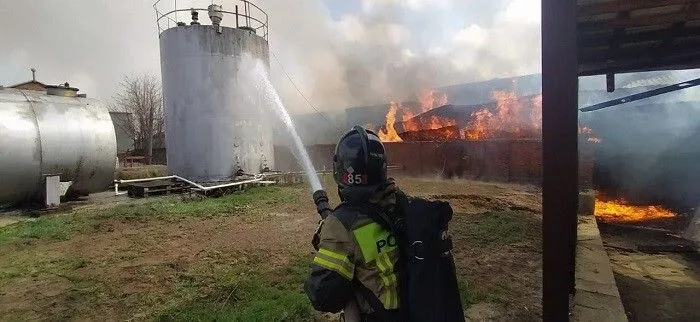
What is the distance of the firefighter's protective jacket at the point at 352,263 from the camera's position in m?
1.92

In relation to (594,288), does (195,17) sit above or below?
above

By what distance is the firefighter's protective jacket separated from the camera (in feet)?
6.31

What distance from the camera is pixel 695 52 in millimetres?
6648

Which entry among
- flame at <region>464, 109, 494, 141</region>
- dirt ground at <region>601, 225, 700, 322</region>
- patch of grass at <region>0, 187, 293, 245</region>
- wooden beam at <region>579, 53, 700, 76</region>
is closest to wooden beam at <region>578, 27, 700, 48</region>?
wooden beam at <region>579, 53, 700, 76</region>

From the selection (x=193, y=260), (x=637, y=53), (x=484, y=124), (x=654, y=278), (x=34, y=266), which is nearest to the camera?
(x=654, y=278)

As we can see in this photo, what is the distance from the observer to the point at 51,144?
989 centimetres

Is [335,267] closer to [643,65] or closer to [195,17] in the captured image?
[643,65]

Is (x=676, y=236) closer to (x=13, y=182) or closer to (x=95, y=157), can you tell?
(x=95, y=157)

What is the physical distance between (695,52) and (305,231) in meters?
7.59

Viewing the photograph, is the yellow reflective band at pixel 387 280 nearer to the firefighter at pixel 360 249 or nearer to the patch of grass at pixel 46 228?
A: the firefighter at pixel 360 249

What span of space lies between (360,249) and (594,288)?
383 centimetres

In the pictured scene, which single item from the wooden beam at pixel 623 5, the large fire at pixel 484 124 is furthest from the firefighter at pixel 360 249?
the large fire at pixel 484 124

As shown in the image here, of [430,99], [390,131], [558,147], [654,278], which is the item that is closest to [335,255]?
[558,147]

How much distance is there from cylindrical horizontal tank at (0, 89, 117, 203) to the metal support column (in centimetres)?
1131
